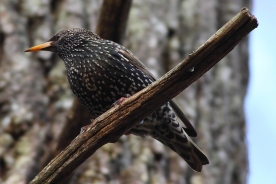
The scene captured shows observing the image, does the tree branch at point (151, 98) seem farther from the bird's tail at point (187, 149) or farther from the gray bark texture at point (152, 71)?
the gray bark texture at point (152, 71)

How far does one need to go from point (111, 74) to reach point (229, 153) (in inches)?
114

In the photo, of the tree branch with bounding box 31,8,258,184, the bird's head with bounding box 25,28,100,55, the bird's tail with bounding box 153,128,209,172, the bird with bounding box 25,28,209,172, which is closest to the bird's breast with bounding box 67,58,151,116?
the bird with bounding box 25,28,209,172

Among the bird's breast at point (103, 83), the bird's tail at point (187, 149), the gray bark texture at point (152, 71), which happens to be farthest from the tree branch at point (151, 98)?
the gray bark texture at point (152, 71)

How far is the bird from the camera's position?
15.3ft

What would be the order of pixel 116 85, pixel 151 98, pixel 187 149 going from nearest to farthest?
1. pixel 151 98
2. pixel 116 85
3. pixel 187 149

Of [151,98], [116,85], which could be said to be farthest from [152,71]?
[151,98]

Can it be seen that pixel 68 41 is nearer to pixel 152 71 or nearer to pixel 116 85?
pixel 116 85

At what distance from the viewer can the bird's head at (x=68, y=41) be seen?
514cm

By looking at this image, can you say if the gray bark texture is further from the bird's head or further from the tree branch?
the tree branch

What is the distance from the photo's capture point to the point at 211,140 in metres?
6.88

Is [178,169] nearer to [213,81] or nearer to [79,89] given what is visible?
[213,81]

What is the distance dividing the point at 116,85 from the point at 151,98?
1.17 metres

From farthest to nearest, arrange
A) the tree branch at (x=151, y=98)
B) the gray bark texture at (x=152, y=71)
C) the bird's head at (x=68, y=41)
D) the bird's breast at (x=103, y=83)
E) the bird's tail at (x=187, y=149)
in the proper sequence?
the gray bark texture at (x=152, y=71), the bird's head at (x=68, y=41), the bird's tail at (x=187, y=149), the bird's breast at (x=103, y=83), the tree branch at (x=151, y=98)

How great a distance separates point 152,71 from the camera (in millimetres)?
6488
